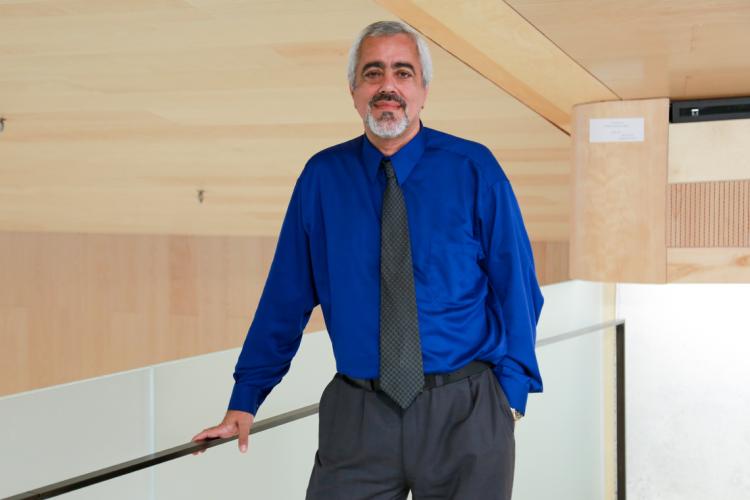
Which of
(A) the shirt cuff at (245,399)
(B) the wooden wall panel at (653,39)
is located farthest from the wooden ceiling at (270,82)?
(A) the shirt cuff at (245,399)

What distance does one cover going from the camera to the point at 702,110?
11.1ft

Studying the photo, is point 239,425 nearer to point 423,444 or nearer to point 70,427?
point 423,444

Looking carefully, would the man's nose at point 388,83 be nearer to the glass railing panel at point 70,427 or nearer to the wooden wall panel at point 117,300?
the glass railing panel at point 70,427

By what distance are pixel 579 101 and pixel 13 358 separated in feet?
15.7

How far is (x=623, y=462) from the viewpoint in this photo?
4246 millimetres

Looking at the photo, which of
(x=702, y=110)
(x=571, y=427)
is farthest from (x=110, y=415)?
(x=702, y=110)

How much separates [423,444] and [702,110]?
7.49ft

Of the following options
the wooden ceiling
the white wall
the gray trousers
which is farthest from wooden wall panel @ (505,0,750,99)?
the white wall

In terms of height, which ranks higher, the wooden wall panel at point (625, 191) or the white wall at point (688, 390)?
the wooden wall panel at point (625, 191)

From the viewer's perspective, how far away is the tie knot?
62.9 inches

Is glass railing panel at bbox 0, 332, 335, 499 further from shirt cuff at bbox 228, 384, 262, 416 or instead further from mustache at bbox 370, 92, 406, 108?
mustache at bbox 370, 92, 406, 108

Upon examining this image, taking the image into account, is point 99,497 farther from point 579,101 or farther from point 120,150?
point 120,150

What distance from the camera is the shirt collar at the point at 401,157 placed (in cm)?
160

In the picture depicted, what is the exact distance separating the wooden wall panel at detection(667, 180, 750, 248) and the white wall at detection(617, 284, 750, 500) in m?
1.27
